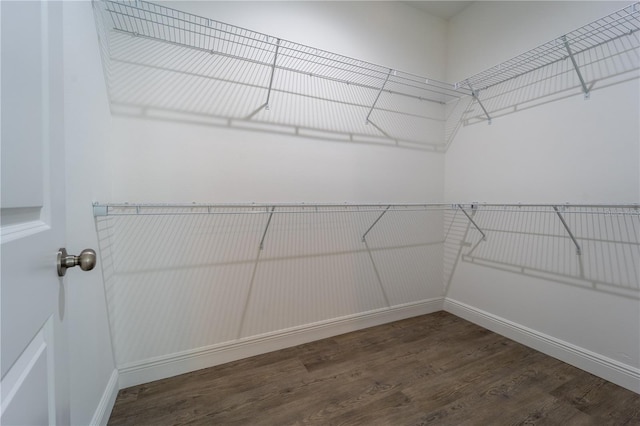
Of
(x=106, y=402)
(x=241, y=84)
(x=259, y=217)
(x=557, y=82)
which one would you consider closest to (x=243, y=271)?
(x=259, y=217)

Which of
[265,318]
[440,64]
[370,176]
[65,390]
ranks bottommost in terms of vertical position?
[265,318]

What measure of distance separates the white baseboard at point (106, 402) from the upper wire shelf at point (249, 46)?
1.75 metres

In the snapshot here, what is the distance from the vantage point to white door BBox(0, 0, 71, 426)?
0.38m

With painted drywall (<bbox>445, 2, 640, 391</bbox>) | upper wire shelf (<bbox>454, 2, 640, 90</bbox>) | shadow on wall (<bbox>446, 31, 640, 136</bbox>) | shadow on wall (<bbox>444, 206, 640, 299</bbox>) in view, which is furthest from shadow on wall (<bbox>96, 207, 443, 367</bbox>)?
upper wire shelf (<bbox>454, 2, 640, 90</bbox>)

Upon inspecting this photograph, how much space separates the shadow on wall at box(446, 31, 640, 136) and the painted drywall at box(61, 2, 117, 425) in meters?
2.58

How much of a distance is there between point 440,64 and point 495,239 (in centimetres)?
164

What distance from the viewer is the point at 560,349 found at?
1.77 meters

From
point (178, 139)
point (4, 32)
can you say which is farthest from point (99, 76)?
point (4, 32)

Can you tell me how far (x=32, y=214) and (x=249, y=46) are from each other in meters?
1.55

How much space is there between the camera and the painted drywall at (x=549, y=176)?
5.01 feet

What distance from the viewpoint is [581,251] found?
1.69 meters

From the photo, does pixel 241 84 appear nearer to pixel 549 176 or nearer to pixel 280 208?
pixel 280 208

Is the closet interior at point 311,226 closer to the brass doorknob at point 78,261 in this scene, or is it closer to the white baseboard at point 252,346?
the white baseboard at point 252,346

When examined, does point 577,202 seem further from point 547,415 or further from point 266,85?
point 266,85
